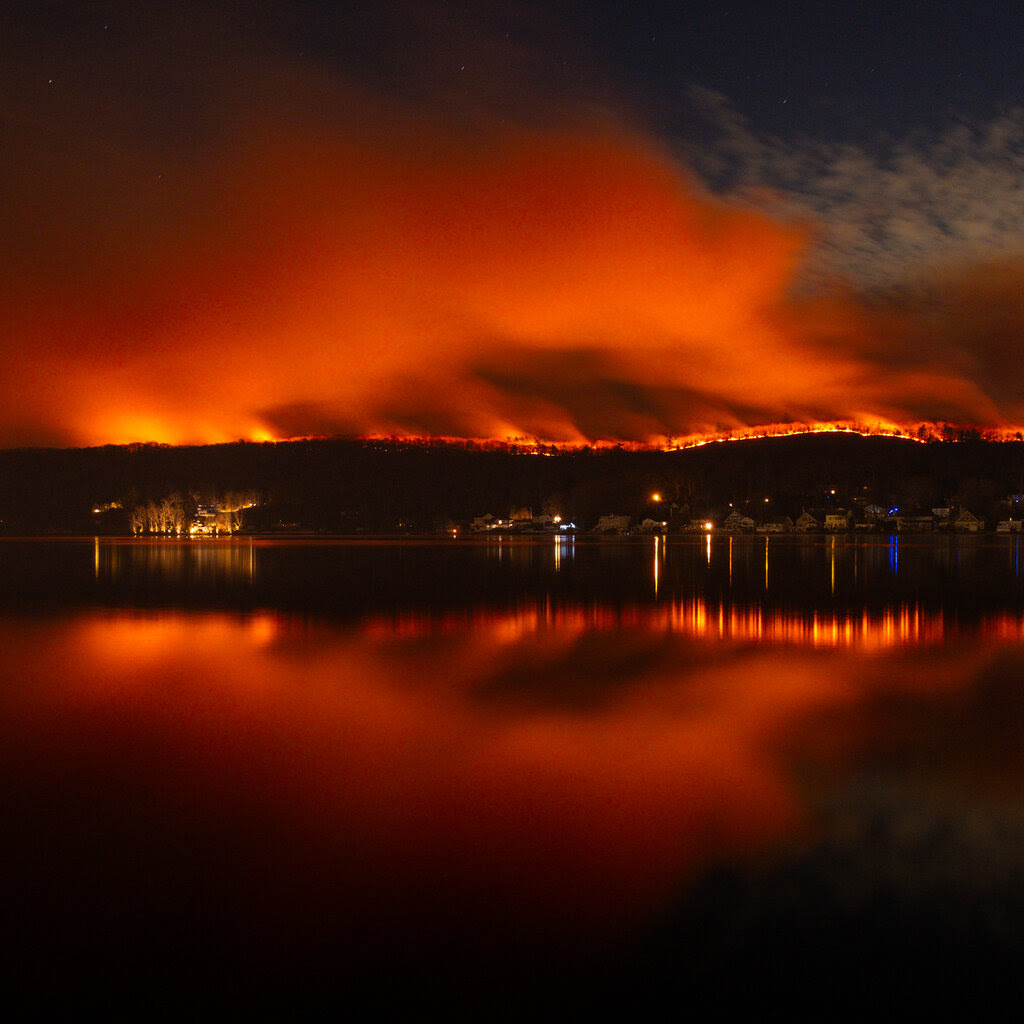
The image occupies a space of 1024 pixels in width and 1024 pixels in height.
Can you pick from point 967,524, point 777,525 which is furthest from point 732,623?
point 777,525

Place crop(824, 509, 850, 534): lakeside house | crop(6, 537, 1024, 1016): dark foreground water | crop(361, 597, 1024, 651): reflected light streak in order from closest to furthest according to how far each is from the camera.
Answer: crop(6, 537, 1024, 1016): dark foreground water < crop(361, 597, 1024, 651): reflected light streak < crop(824, 509, 850, 534): lakeside house

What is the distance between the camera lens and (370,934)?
16.5 ft

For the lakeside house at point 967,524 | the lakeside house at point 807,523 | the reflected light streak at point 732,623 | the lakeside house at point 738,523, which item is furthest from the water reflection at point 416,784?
the lakeside house at point 807,523

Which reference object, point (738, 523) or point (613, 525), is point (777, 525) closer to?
point (738, 523)

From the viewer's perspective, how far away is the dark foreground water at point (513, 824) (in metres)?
4.73

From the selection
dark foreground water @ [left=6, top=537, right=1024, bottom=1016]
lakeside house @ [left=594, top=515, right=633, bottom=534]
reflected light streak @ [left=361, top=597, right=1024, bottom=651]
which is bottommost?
dark foreground water @ [left=6, top=537, right=1024, bottom=1016]

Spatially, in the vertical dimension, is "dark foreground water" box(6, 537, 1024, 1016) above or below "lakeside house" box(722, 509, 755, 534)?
below

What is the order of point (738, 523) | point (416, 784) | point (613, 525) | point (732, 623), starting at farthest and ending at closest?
point (738, 523) → point (613, 525) → point (732, 623) → point (416, 784)

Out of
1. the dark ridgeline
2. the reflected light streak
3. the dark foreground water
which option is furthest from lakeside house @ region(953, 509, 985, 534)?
the dark foreground water

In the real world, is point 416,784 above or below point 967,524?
below

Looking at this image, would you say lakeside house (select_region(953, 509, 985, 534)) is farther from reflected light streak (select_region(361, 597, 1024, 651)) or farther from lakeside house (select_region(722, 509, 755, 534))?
reflected light streak (select_region(361, 597, 1024, 651))

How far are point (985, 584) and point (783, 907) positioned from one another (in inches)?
1048

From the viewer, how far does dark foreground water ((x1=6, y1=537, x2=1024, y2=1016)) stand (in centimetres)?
473

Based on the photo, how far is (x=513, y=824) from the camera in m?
6.70
